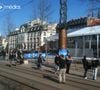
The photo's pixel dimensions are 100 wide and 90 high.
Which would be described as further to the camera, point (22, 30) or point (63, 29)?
point (22, 30)

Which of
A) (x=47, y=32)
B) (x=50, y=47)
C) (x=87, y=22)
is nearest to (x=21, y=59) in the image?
(x=50, y=47)

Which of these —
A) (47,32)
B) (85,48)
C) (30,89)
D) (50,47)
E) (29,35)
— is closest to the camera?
(30,89)

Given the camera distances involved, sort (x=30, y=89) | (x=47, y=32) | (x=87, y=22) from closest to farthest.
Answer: (x=30, y=89), (x=87, y=22), (x=47, y=32)

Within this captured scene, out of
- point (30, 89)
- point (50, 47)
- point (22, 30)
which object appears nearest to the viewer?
point (30, 89)

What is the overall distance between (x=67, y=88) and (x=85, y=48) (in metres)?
30.7

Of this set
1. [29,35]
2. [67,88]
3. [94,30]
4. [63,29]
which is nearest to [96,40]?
[94,30]

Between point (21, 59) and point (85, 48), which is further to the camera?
point (85, 48)

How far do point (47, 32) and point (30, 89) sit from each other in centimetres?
11847

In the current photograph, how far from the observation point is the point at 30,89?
21141 millimetres

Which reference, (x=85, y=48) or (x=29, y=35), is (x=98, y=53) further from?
(x=29, y=35)

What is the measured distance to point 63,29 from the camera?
49.9 m

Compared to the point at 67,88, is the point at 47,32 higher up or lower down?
higher up

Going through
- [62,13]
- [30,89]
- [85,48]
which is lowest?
[30,89]

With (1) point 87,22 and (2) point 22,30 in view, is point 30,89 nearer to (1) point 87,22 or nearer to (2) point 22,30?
(1) point 87,22
